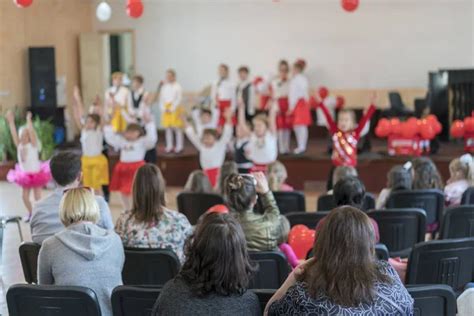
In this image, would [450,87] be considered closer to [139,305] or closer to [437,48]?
[437,48]

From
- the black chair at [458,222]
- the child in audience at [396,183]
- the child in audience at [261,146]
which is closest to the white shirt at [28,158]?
the child in audience at [261,146]

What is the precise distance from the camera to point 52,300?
3.58 metres

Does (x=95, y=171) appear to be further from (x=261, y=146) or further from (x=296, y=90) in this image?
(x=296, y=90)

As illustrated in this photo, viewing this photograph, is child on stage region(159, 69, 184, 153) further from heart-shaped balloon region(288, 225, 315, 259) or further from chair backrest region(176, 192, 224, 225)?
heart-shaped balloon region(288, 225, 315, 259)

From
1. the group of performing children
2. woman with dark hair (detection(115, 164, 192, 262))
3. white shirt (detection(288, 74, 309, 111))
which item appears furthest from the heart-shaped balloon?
white shirt (detection(288, 74, 309, 111))

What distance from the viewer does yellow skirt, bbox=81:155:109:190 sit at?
1023cm

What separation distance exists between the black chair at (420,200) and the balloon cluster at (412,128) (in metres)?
4.53

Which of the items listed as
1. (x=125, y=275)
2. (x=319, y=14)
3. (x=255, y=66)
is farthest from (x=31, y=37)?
(x=125, y=275)

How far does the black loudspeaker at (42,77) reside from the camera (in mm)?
15211

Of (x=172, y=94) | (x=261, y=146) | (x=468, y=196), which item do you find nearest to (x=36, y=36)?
(x=172, y=94)

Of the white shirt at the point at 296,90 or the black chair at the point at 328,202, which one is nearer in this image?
the black chair at the point at 328,202

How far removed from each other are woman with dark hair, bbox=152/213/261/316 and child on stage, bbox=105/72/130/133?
9.77 metres

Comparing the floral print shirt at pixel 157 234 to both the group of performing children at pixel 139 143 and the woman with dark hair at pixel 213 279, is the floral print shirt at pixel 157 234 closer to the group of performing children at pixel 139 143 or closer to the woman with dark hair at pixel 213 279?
the woman with dark hair at pixel 213 279

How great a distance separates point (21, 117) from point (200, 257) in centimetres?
1250
